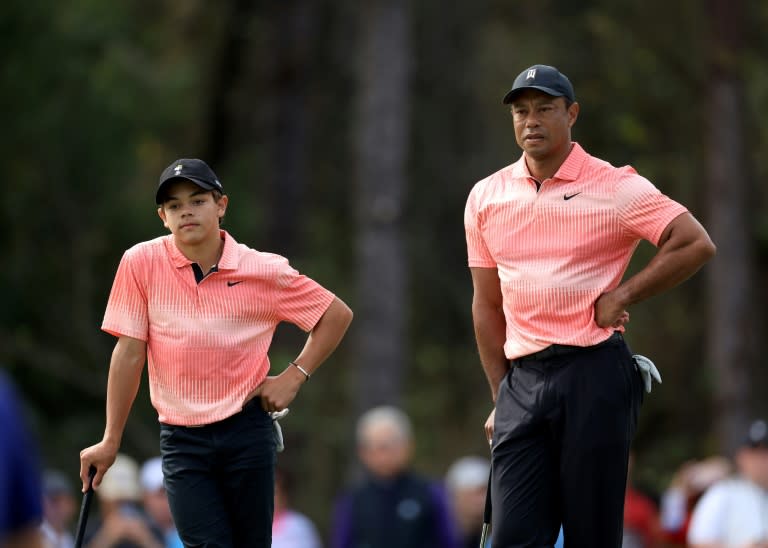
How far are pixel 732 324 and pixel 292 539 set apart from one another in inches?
340

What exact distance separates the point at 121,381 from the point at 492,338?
64.4 inches

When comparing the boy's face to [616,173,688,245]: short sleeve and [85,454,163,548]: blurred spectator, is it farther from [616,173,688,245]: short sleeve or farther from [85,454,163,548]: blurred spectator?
[85,454,163,548]: blurred spectator

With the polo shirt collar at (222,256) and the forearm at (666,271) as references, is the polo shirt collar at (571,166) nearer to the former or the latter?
the forearm at (666,271)

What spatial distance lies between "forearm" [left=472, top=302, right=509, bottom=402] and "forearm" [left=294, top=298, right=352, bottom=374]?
1.92ft

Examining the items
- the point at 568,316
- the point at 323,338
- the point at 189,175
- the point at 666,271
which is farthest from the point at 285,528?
the point at 666,271

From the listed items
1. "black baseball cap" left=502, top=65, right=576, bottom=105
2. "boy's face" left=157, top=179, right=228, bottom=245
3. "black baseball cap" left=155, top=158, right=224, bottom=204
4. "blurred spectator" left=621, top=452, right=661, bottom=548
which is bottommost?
"blurred spectator" left=621, top=452, right=661, bottom=548

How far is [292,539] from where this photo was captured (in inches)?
427

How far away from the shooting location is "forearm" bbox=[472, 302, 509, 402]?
6824 millimetres

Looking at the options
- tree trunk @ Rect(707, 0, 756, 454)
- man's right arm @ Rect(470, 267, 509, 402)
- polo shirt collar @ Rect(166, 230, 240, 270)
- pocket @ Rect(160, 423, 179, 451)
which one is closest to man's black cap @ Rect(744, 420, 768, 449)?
man's right arm @ Rect(470, 267, 509, 402)

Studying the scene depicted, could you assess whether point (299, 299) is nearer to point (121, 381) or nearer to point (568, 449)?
point (121, 381)

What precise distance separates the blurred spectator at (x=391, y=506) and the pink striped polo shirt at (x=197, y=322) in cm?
441

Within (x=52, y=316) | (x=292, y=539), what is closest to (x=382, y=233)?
(x=52, y=316)

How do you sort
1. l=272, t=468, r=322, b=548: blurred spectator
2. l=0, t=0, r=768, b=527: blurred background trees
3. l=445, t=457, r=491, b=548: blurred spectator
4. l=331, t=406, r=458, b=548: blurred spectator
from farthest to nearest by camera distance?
l=0, t=0, r=768, b=527: blurred background trees
l=445, t=457, r=491, b=548: blurred spectator
l=331, t=406, r=458, b=548: blurred spectator
l=272, t=468, r=322, b=548: blurred spectator

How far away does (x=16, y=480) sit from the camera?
3350 millimetres
